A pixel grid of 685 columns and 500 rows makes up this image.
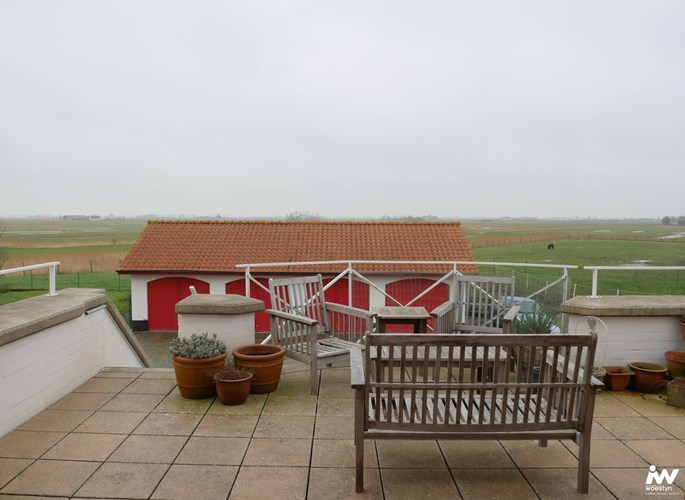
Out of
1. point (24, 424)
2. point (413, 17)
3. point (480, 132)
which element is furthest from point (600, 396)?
point (480, 132)

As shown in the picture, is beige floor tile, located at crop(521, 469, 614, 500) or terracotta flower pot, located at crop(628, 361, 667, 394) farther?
terracotta flower pot, located at crop(628, 361, 667, 394)

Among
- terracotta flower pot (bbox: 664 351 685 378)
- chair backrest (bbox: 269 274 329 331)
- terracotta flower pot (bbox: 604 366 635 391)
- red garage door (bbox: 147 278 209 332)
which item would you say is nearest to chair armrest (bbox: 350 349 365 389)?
chair backrest (bbox: 269 274 329 331)

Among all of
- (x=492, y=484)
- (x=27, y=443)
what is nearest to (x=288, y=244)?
(x=27, y=443)

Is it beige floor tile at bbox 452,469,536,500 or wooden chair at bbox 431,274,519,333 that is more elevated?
wooden chair at bbox 431,274,519,333

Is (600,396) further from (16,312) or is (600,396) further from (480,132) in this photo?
(480,132)

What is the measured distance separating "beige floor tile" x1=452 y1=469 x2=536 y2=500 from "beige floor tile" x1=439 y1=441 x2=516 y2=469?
64 millimetres

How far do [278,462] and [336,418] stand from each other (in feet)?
2.52

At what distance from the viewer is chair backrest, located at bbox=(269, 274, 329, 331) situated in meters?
4.96

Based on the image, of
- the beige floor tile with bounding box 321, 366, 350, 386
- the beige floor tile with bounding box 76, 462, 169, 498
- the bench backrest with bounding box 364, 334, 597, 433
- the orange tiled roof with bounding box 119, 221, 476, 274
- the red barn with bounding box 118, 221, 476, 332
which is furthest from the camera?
the orange tiled roof with bounding box 119, 221, 476, 274

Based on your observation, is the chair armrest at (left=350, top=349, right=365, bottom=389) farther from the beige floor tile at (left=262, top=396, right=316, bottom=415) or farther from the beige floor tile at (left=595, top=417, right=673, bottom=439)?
the beige floor tile at (left=595, top=417, right=673, bottom=439)

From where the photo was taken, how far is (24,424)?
3.51m

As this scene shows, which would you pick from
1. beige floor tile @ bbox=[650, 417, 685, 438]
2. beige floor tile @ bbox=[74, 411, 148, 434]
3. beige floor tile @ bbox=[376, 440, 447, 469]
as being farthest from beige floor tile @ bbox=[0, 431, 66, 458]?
beige floor tile @ bbox=[650, 417, 685, 438]

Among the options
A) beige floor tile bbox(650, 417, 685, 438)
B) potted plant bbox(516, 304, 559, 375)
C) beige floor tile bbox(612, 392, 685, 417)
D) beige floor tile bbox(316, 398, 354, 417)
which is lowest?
beige floor tile bbox(612, 392, 685, 417)

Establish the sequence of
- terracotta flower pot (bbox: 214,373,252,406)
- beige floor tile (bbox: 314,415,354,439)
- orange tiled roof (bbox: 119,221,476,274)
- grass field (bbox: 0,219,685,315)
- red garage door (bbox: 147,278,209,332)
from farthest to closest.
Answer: grass field (bbox: 0,219,685,315)
red garage door (bbox: 147,278,209,332)
orange tiled roof (bbox: 119,221,476,274)
terracotta flower pot (bbox: 214,373,252,406)
beige floor tile (bbox: 314,415,354,439)
